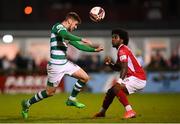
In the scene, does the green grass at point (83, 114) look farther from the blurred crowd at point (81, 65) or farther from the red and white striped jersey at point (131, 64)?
the blurred crowd at point (81, 65)

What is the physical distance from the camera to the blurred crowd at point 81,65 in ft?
99.8

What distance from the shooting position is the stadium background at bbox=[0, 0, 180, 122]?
98.5 ft

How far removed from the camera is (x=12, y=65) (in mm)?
30891

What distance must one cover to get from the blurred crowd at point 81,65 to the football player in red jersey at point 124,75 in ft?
47.1

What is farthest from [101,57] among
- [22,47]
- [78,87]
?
[78,87]

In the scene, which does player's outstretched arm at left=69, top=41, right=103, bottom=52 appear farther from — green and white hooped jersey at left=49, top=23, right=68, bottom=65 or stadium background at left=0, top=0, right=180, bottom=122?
stadium background at left=0, top=0, right=180, bottom=122

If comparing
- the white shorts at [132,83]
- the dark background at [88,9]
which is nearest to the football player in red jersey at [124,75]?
the white shorts at [132,83]

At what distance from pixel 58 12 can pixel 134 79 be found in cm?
2466

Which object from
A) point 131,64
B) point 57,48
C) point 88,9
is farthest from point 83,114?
point 88,9

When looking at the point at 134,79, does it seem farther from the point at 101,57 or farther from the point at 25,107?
the point at 101,57

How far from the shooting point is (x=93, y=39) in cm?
3581

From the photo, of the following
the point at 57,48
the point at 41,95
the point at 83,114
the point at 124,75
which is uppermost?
the point at 57,48

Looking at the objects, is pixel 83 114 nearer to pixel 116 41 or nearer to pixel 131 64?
pixel 131 64

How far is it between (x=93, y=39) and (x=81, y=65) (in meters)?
4.66
